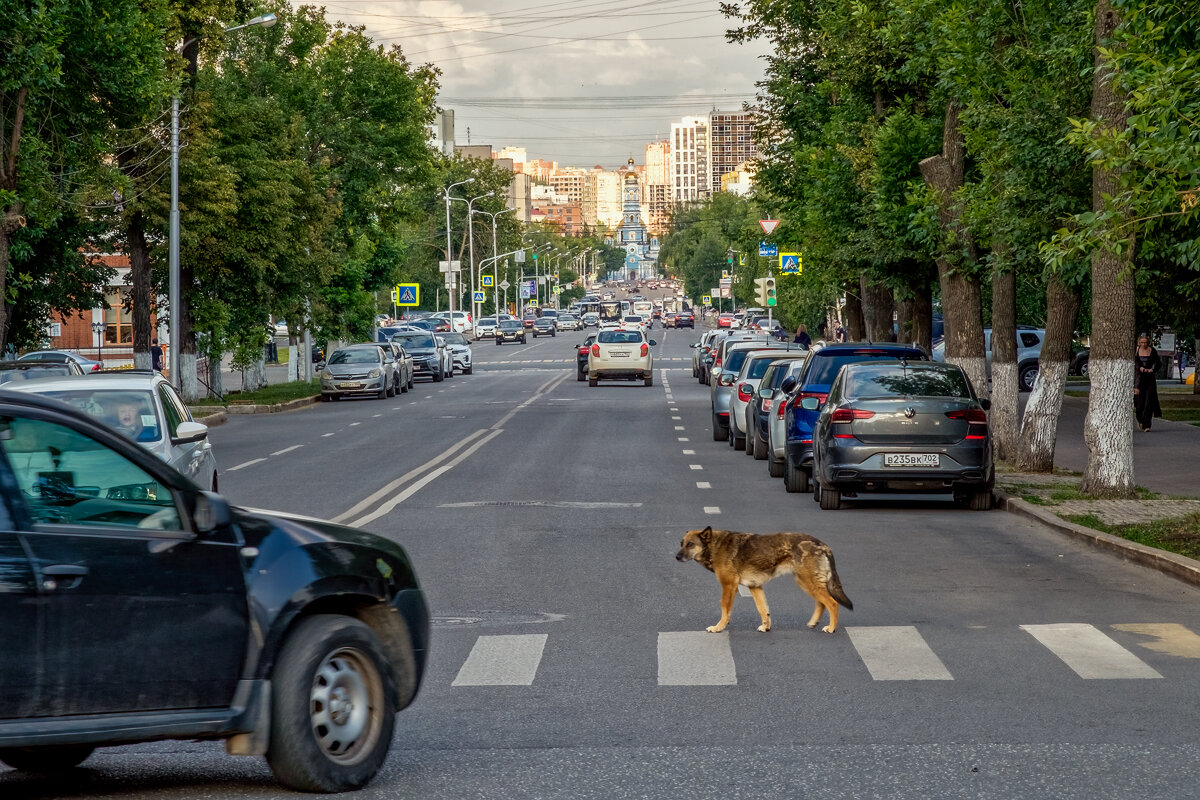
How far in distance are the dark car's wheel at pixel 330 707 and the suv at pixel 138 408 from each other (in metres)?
8.13

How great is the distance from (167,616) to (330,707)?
0.78 metres

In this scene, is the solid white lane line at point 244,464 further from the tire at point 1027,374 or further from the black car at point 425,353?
the black car at point 425,353

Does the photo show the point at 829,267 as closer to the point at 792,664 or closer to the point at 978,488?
the point at 978,488

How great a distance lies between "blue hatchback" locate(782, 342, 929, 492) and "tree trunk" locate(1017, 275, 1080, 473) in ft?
6.29

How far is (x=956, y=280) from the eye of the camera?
26.4 m

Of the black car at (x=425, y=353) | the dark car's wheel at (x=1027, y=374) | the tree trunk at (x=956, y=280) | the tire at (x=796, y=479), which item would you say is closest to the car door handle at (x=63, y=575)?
the tire at (x=796, y=479)

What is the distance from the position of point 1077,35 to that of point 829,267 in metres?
20.3

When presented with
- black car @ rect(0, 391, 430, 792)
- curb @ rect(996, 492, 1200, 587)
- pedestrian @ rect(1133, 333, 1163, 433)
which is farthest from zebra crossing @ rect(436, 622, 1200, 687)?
pedestrian @ rect(1133, 333, 1163, 433)

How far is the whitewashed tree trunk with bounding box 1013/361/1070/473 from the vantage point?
22.2 meters

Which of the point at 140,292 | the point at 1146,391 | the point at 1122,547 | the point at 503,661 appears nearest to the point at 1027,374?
the point at 1146,391

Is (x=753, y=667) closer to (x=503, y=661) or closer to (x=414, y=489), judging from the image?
(x=503, y=661)

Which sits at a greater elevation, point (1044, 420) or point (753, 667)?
point (1044, 420)

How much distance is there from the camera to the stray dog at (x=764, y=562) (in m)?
10.3

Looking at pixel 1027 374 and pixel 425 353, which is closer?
pixel 1027 374
